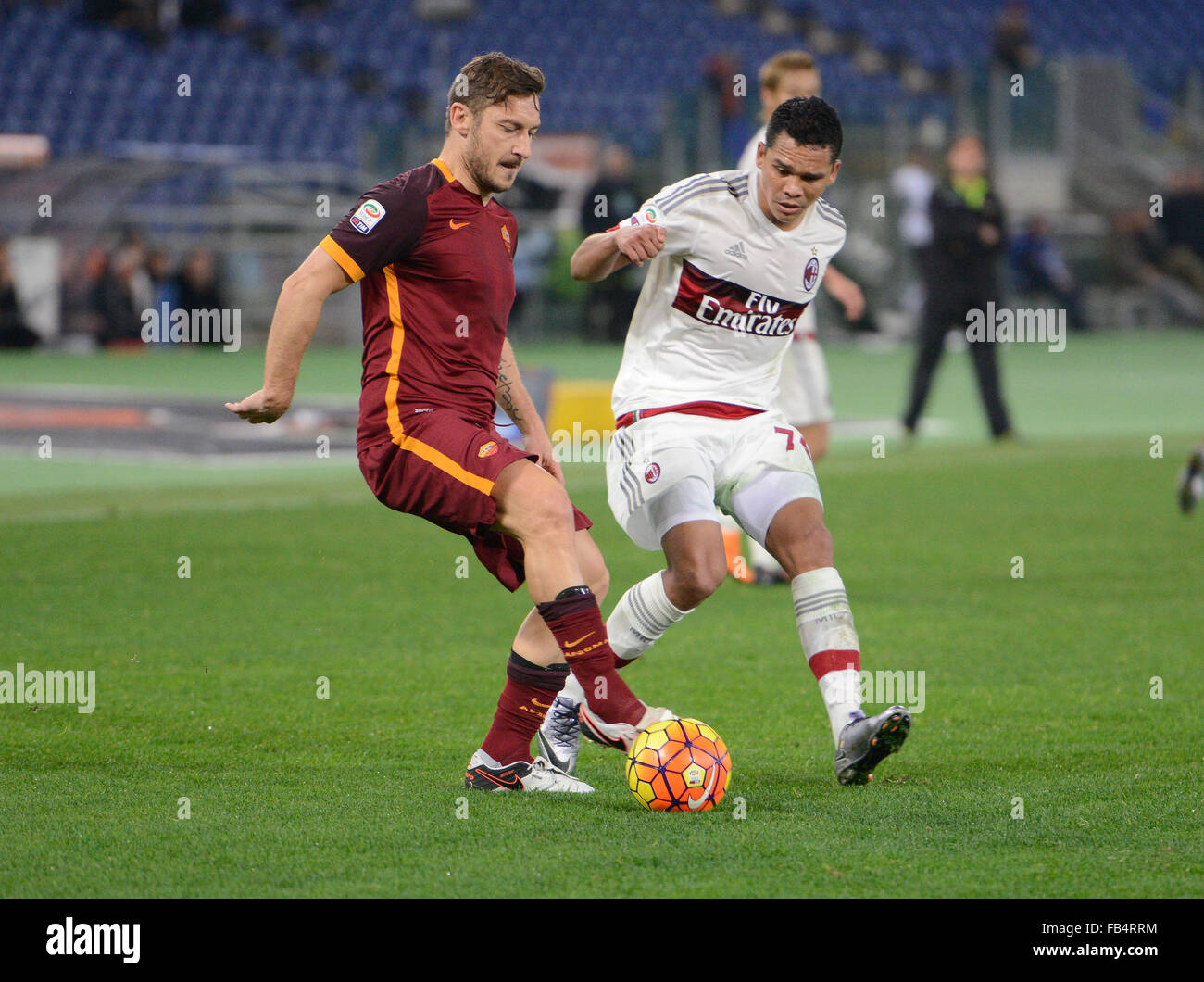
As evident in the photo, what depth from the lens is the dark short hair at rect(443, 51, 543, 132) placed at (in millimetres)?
4582

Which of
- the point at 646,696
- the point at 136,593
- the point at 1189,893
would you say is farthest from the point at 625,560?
the point at 1189,893

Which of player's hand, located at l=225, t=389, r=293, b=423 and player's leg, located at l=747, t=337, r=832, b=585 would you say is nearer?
player's hand, located at l=225, t=389, r=293, b=423

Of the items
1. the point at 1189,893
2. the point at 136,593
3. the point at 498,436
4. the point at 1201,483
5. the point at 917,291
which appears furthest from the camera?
the point at 917,291

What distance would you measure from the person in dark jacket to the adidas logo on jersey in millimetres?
9095

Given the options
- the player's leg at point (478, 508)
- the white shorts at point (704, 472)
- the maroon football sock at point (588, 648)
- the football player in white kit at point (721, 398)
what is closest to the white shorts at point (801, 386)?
the football player in white kit at point (721, 398)

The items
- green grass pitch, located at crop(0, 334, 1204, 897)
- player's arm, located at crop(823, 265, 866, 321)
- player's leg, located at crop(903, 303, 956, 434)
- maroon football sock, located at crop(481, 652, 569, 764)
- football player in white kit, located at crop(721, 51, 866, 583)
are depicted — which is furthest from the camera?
player's leg, located at crop(903, 303, 956, 434)

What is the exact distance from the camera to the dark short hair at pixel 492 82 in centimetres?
458

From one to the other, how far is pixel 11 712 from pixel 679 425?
2.40 metres

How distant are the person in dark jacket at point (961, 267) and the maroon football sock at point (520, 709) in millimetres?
9935

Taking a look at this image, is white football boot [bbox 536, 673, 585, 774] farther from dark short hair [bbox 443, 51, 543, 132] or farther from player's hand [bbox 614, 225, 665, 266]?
dark short hair [bbox 443, 51, 543, 132]

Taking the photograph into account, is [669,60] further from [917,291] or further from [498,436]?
[498,436]

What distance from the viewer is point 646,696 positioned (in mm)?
6098
